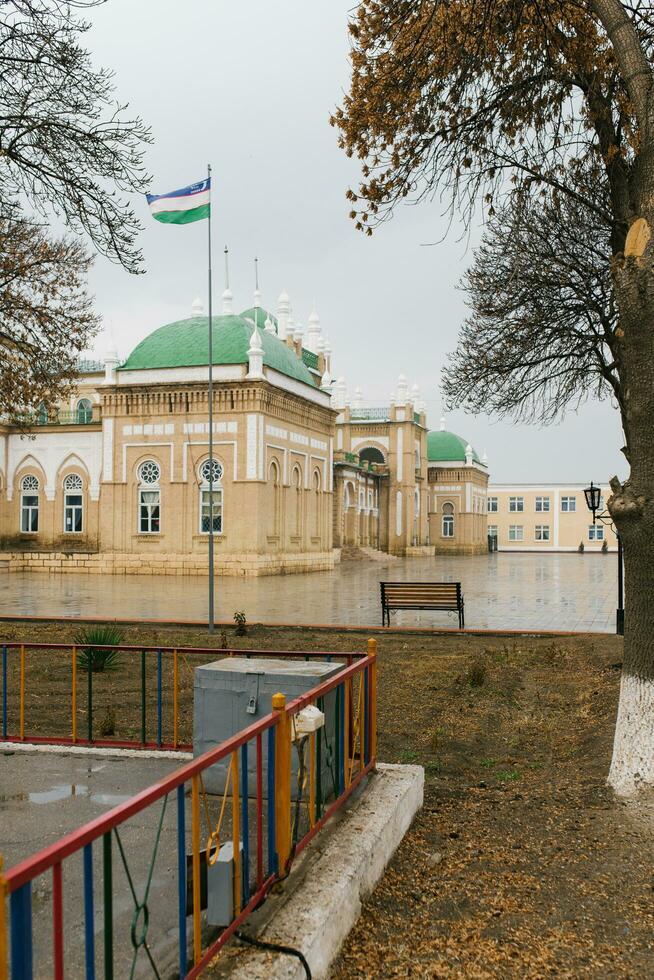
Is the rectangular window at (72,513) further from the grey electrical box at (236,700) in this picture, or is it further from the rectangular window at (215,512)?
the grey electrical box at (236,700)

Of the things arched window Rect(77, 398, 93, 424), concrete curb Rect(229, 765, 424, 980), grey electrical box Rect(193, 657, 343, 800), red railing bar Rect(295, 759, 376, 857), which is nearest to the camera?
concrete curb Rect(229, 765, 424, 980)

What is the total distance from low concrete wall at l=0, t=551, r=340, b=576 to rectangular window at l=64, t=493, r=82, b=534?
145 centimetres

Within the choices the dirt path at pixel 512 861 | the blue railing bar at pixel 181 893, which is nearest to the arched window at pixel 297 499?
the dirt path at pixel 512 861

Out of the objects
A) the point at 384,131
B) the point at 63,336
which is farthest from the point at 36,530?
the point at 384,131

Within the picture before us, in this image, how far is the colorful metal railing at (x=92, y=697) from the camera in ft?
21.8

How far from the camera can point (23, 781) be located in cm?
559

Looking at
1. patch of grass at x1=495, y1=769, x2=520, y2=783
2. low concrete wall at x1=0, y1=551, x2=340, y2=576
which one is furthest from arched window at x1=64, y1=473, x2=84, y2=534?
patch of grass at x1=495, y1=769, x2=520, y2=783

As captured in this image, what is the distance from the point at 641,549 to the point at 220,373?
99.1 ft

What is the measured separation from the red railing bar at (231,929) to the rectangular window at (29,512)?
3771cm

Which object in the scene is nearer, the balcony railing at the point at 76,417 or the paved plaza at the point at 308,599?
the paved plaza at the point at 308,599

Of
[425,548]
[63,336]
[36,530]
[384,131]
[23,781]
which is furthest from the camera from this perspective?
[425,548]

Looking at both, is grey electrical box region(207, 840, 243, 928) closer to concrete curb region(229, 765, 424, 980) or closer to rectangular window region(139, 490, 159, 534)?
concrete curb region(229, 765, 424, 980)

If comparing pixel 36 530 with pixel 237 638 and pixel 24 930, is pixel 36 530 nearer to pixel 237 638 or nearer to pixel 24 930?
pixel 237 638

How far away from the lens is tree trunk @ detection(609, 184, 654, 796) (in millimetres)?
5934
